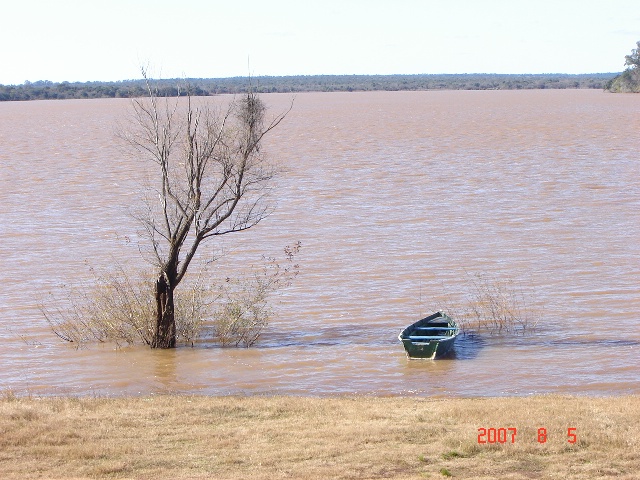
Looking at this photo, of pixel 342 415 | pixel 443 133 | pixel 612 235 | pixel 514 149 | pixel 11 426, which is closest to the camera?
pixel 11 426

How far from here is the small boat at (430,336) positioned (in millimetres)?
16219

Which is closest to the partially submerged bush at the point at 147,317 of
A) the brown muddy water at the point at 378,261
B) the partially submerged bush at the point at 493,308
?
the brown muddy water at the point at 378,261

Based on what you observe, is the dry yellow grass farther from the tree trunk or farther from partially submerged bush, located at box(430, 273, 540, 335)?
partially submerged bush, located at box(430, 273, 540, 335)

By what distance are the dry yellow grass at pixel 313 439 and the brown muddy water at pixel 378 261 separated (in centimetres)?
240

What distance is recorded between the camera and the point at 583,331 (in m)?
18.1

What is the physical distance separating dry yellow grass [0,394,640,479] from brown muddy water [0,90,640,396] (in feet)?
7.86

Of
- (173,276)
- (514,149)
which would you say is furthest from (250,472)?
(514,149)

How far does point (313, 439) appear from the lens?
10.8m

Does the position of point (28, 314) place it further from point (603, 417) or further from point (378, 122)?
point (378, 122)

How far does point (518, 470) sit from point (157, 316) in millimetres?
9034
